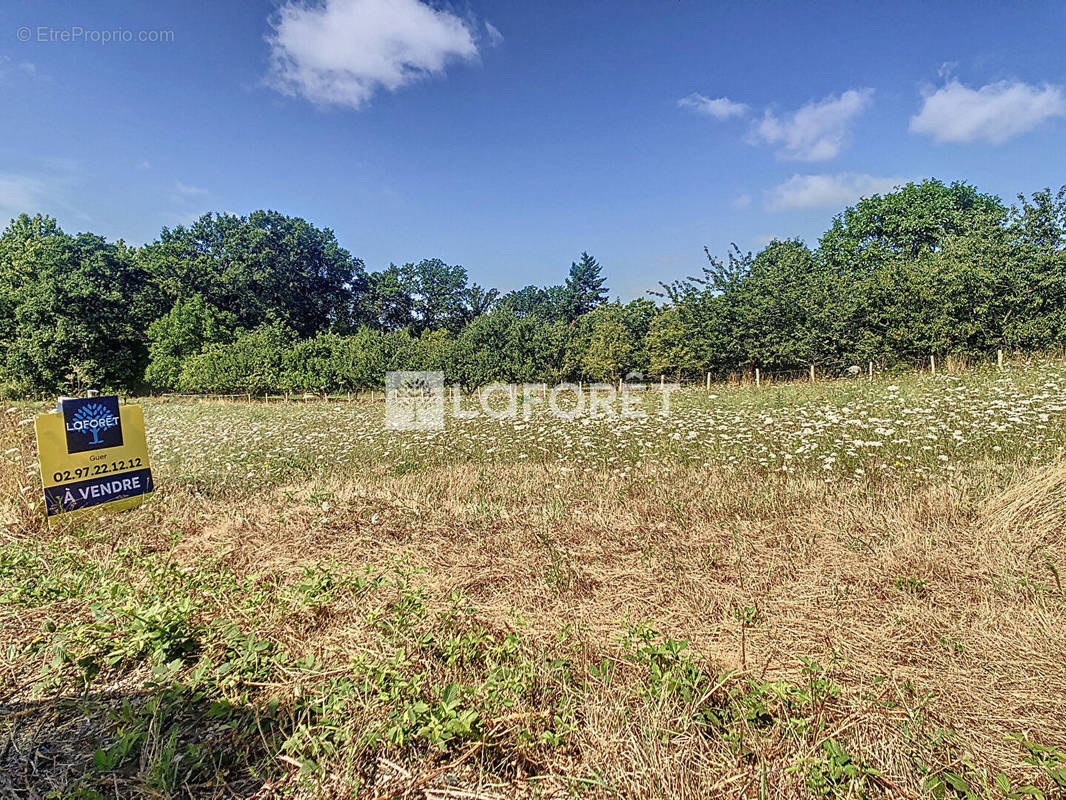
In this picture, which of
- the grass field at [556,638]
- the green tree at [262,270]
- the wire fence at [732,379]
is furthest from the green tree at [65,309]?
the grass field at [556,638]

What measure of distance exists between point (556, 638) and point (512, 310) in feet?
119

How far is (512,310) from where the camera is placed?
3838 centimetres

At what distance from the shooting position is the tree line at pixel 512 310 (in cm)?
2006

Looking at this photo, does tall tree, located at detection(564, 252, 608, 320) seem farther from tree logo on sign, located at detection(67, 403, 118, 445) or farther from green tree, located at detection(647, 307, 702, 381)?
tree logo on sign, located at detection(67, 403, 118, 445)

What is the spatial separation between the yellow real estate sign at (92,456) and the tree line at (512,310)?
4.83 feet

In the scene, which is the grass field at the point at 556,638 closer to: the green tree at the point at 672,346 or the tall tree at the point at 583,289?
the green tree at the point at 672,346

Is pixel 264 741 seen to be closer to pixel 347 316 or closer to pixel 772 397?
pixel 772 397

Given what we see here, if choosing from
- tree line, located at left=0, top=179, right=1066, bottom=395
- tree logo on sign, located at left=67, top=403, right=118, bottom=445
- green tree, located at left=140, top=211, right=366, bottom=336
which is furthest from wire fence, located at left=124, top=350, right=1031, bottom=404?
tree logo on sign, located at left=67, top=403, right=118, bottom=445

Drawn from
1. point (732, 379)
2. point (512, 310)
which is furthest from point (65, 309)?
point (732, 379)

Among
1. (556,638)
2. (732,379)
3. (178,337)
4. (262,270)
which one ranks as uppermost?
(262,270)

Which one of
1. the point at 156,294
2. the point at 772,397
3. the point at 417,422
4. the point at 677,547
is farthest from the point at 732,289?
the point at 156,294

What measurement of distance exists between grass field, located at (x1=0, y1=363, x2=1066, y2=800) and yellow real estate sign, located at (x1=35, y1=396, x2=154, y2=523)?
30cm

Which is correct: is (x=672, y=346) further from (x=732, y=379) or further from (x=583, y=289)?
(x=583, y=289)

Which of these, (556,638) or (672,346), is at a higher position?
(672,346)
